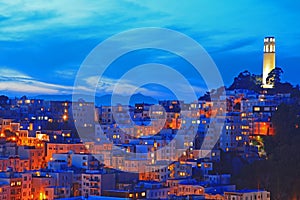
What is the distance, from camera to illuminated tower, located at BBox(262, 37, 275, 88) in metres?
21.7

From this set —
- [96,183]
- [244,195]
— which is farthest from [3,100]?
[244,195]

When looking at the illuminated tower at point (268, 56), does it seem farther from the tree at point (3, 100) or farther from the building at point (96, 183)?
the building at point (96, 183)

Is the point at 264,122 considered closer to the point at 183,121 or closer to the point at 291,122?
the point at 291,122

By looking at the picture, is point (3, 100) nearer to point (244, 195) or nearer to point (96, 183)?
point (96, 183)

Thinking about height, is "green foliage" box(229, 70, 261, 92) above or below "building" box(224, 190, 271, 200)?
above

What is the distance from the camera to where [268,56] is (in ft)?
71.9

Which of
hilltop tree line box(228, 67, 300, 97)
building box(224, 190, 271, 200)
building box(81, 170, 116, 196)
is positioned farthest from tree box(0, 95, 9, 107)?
building box(224, 190, 271, 200)

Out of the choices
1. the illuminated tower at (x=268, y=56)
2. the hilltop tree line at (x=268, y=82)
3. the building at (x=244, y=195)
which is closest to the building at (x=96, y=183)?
the building at (x=244, y=195)

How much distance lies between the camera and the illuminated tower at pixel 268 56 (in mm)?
21717

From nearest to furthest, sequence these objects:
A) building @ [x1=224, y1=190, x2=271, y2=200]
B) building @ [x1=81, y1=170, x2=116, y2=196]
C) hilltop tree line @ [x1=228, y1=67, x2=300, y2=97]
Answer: building @ [x1=224, y1=190, x2=271, y2=200]
building @ [x1=81, y1=170, x2=116, y2=196]
hilltop tree line @ [x1=228, y1=67, x2=300, y2=97]

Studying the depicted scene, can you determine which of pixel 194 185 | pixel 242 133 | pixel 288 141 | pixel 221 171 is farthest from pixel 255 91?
pixel 194 185

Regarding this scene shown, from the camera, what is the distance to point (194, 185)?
1093 centimetres

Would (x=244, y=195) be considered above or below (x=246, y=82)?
below

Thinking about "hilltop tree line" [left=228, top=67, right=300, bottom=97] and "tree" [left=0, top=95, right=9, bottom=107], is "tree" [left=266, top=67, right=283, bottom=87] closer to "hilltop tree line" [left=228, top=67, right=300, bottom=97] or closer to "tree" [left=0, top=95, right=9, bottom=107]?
"hilltop tree line" [left=228, top=67, right=300, bottom=97]
